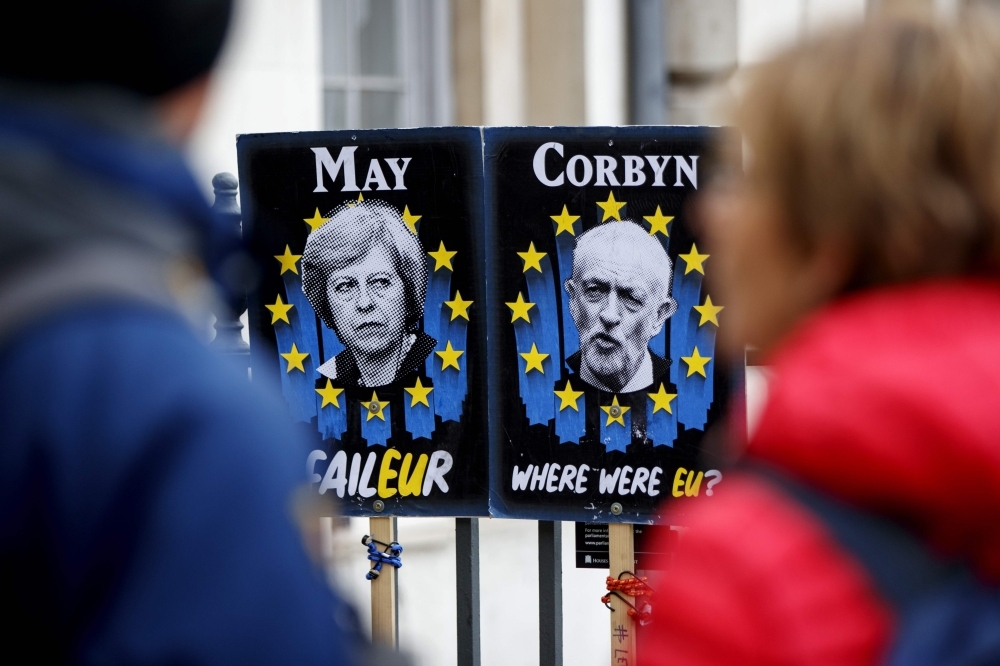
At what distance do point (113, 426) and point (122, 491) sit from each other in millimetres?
39

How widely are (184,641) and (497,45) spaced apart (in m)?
5.33

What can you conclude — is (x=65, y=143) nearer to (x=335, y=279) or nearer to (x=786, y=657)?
(x=786, y=657)

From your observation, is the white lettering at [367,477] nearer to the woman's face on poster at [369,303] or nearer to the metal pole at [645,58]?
the woman's face on poster at [369,303]

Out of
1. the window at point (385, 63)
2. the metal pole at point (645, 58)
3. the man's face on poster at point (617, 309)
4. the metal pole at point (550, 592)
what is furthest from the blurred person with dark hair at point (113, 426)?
the metal pole at point (645, 58)

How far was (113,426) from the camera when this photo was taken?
0.81 meters

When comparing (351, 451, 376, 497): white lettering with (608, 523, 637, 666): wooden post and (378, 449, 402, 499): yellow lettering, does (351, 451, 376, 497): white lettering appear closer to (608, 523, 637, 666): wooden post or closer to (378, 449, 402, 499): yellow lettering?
(378, 449, 402, 499): yellow lettering

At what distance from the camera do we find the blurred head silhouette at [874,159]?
99 cm

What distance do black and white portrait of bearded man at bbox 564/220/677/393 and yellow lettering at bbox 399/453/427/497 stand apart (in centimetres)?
40

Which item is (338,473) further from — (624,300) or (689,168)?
(689,168)

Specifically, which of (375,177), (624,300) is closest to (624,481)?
(624,300)

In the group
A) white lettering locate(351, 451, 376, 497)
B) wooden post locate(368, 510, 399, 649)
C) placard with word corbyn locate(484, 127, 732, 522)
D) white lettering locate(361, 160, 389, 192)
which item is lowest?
wooden post locate(368, 510, 399, 649)

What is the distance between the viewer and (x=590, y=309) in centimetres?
268

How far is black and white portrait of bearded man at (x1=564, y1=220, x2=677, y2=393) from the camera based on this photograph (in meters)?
2.66

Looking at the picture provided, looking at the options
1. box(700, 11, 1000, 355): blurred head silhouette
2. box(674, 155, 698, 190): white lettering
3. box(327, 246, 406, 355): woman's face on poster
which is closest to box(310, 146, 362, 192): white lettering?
box(327, 246, 406, 355): woman's face on poster
